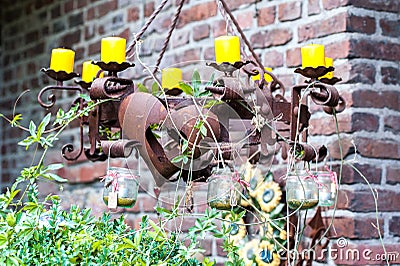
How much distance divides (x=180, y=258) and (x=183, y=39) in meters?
1.37

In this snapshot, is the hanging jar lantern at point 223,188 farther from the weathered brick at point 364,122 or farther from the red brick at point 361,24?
the red brick at point 361,24

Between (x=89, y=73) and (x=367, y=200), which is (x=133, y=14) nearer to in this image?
(x=89, y=73)

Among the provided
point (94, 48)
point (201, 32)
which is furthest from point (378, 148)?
point (94, 48)

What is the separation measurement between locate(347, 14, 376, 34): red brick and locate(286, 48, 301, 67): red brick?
0.66 ft

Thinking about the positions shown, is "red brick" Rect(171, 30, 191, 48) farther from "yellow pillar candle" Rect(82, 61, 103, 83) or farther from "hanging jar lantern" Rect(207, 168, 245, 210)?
"hanging jar lantern" Rect(207, 168, 245, 210)

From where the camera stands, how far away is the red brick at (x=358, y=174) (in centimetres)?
202

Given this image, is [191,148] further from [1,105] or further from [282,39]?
[1,105]

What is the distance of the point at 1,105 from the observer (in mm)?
3775

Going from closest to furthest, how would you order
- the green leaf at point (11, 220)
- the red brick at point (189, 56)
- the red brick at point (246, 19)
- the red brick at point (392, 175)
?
the green leaf at point (11, 220)
the red brick at point (392, 175)
the red brick at point (246, 19)
the red brick at point (189, 56)

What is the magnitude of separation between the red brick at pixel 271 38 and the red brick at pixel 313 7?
10 cm

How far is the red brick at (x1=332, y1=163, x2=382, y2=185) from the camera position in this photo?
202 cm

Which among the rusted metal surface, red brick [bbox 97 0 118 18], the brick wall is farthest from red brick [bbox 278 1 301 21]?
red brick [bbox 97 0 118 18]

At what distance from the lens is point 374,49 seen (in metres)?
2.07

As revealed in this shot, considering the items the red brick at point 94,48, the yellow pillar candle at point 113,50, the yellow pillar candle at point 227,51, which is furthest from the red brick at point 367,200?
the red brick at point 94,48
